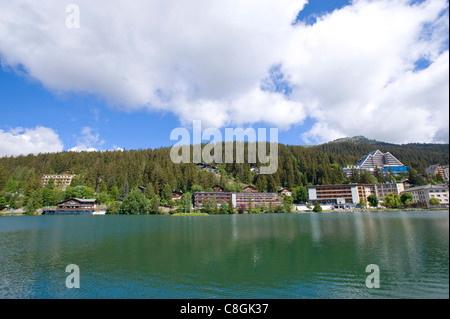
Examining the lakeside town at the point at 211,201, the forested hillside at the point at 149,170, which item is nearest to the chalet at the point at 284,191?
the lakeside town at the point at 211,201

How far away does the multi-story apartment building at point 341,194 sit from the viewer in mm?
71188

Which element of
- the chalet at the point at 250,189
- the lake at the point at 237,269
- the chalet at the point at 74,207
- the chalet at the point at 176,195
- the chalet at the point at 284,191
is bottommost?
the lake at the point at 237,269

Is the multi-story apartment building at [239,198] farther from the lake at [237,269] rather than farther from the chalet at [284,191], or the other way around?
the lake at [237,269]

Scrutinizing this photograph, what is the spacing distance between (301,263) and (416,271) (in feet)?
17.2

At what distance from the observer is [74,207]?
7275 cm

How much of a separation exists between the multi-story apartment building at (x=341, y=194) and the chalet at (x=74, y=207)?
72.6 metres

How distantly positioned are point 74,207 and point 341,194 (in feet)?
282

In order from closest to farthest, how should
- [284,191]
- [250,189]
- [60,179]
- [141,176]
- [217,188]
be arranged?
[217,188] < [284,191] < [141,176] < [250,189] < [60,179]

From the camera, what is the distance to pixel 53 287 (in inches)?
414

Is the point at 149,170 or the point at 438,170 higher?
the point at 149,170

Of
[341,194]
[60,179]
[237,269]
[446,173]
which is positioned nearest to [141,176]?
[60,179]

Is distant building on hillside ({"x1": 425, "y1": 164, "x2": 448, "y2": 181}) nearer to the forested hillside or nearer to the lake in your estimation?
the lake

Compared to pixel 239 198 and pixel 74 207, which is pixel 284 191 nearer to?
pixel 239 198
